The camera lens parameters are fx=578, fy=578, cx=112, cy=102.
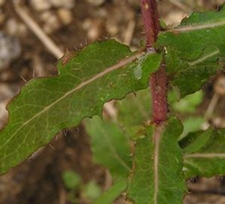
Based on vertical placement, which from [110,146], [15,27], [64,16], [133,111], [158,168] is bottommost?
[158,168]

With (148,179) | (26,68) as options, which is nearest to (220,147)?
(148,179)

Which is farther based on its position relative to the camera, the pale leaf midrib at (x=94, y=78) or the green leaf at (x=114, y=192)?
the green leaf at (x=114, y=192)

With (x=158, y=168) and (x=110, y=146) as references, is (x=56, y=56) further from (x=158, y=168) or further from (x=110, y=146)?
(x=158, y=168)

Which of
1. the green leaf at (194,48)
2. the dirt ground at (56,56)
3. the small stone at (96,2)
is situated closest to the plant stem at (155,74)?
the green leaf at (194,48)

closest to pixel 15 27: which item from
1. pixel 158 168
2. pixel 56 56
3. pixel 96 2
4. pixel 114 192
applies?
pixel 56 56

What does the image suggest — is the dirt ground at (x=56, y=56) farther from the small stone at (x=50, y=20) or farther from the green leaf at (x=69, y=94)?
the green leaf at (x=69, y=94)

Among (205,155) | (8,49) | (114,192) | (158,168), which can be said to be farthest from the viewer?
(8,49)
